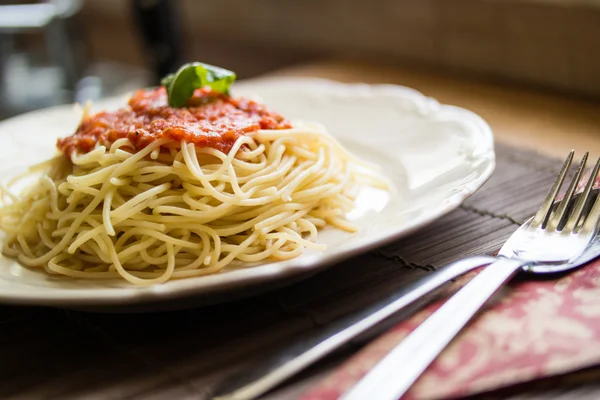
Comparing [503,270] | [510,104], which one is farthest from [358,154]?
[510,104]

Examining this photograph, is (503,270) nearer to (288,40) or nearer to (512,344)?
(512,344)

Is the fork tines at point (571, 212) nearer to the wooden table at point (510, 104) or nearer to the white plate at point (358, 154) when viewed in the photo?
the white plate at point (358, 154)

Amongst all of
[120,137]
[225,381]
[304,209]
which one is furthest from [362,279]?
[120,137]

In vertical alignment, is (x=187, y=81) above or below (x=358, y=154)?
above

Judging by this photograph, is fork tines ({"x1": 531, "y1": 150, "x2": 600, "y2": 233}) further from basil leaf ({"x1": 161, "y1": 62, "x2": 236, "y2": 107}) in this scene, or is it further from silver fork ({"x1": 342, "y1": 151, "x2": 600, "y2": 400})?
basil leaf ({"x1": 161, "y1": 62, "x2": 236, "y2": 107})

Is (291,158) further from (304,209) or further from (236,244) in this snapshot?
(236,244)

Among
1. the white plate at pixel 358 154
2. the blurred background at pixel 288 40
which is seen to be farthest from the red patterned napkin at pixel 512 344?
the blurred background at pixel 288 40
